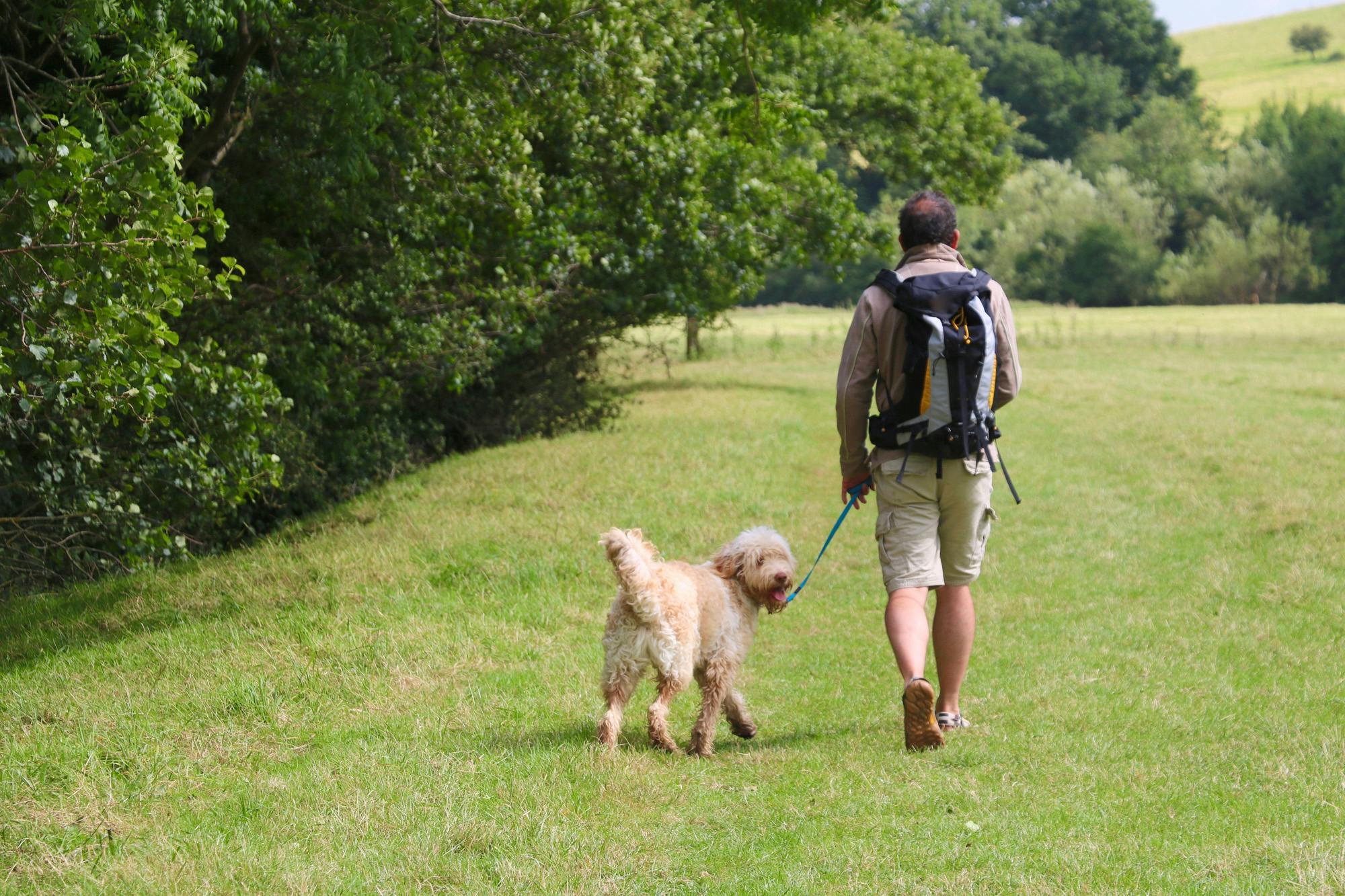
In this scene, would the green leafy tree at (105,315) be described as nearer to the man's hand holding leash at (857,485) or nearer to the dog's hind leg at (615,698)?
the dog's hind leg at (615,698)

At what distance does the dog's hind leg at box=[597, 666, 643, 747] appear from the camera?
5.70 metres

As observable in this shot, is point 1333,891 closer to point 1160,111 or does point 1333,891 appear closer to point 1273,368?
point 1273,368

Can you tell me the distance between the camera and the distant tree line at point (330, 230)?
23.7 feet

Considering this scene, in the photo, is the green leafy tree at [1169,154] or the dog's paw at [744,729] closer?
the dog's paw at [744,729]

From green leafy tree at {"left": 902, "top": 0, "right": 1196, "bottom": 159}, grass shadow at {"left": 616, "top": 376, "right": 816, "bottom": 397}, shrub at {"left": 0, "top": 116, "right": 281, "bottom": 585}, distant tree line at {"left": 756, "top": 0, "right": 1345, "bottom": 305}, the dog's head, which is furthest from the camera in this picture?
green leafy tree at {"left": 902, "top": 0, "right": 1196, "bottom": 159}

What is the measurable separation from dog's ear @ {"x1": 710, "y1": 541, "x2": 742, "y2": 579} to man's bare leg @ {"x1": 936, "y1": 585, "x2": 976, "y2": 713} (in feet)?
3.13

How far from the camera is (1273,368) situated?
3102 centimetres

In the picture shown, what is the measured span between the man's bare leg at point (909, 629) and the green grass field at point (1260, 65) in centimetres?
10178

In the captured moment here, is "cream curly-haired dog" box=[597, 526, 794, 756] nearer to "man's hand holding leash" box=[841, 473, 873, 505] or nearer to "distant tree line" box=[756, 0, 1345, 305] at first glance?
"man's hand holding leash" box=[841, 473, 873, 505]

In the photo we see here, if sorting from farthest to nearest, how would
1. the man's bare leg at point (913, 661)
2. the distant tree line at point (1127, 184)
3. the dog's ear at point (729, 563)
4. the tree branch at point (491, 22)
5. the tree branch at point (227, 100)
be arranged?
the distant tree line at point (1127, 184), the tree branch at point (491, 22), the tree branch at point (227, 100), the dog's ear at point (729, 563), the man's bare leg at point (913, 661)

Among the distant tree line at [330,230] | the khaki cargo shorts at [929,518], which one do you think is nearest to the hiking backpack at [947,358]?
the khaki cargo shorts at [929,518]

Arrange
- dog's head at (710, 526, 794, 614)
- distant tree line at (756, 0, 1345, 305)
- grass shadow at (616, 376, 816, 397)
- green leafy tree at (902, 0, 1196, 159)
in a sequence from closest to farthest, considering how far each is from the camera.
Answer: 1. dog's head at (710, 526, 794, 614)
2. grass shadow at (616, 376, 816, 397)
3. distant tree line at (756, 0, 1345, 305)
4. green leafy tree at (902, 0, 1196, 159)

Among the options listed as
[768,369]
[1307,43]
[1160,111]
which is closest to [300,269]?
[768,369]

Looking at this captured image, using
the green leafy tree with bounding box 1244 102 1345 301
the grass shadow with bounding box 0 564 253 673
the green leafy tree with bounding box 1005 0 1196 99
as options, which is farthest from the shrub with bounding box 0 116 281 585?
the green leafy tree with bounding box 1005 0 1196 99
